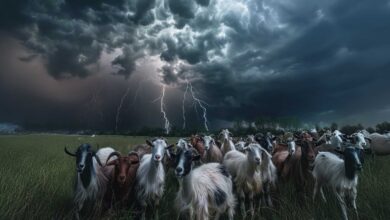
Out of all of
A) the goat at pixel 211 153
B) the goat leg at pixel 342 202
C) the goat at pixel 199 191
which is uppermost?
the goat at pixel 211 153

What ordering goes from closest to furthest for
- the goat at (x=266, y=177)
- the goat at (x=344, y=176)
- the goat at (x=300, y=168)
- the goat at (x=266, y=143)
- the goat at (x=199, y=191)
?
the goat at (x=199, y=191) → the goat at (x=344, y=176) → the goat at (x=266, y=177) → the goat at (x=300, y=168) → the goat at (x=266, y=143)

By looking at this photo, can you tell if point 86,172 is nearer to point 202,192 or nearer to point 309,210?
point 202,192

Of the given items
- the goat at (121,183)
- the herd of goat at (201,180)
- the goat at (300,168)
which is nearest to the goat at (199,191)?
the herd of goat at (201,180)

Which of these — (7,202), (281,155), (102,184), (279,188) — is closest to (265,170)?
(279,188)

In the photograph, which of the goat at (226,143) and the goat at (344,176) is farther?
the goat at (226,143)

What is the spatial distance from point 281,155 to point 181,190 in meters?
6.29

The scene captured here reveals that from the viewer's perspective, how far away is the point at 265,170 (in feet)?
35.0

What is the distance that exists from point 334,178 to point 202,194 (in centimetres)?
418

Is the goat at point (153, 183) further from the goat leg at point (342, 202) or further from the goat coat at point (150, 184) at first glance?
the goat leg at point (342, 202)

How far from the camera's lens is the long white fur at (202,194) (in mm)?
→ 8141

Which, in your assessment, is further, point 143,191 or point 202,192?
point 143,191

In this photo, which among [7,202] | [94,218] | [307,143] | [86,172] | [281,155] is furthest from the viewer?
[281,155]

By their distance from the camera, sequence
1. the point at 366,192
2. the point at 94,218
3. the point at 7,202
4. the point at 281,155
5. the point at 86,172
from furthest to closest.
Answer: the point at 281,155 → the point at 366,192 → the point at 86,172 → the point at 94,218 → the point at 7,202

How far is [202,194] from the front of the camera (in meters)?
8.31
